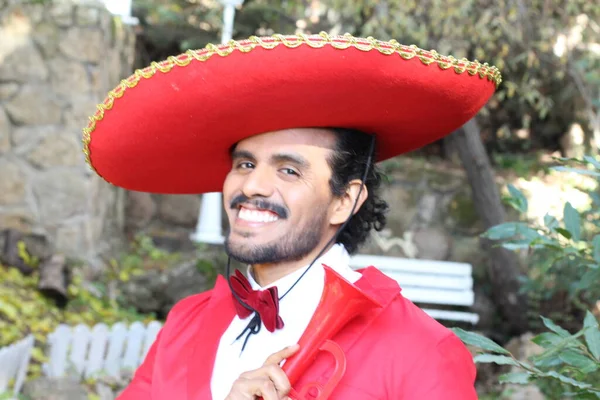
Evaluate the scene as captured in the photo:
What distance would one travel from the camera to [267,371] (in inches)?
64.5

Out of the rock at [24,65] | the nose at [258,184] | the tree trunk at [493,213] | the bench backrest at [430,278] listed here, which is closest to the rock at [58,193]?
the rock at [24,65]

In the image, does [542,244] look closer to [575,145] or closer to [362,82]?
[362,82]

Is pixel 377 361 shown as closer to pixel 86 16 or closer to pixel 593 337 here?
pixel 593 337

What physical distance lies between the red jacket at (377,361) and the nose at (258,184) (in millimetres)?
328

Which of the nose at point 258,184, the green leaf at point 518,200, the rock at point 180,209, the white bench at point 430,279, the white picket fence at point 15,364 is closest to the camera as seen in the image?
the nose at point 258,184

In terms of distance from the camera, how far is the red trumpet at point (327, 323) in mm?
1654

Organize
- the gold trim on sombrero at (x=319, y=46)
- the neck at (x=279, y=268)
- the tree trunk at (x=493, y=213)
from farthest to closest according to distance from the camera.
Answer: the tree trunk at (x=493, y=213) → the neck at (x=279, y=268) → the gold trim on sombrero at (x=319, y=46)

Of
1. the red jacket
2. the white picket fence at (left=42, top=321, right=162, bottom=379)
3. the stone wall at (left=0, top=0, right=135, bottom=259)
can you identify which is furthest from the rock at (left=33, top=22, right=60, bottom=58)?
the red jacket

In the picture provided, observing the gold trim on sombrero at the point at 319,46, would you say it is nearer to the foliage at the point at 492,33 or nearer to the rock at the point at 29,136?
the foliage at the point at 492,33

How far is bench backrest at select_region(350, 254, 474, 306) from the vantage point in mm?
6324

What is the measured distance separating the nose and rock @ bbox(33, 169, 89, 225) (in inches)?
168

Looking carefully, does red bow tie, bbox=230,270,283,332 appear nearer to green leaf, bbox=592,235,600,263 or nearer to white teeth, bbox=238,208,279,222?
white teeth, bbox=238,208,279,222

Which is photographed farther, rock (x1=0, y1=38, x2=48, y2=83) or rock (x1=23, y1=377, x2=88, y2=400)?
rock (x1=0, y1=38, x2=48, y2=83)

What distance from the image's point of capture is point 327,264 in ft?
6.34
